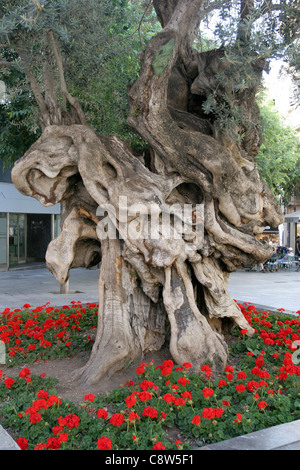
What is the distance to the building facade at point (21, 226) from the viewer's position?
18141 millimetres

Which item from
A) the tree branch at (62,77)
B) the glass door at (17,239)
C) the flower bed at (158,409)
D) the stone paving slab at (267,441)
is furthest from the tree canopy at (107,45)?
the glass door at (17,239)

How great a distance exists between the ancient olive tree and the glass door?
14.8 metres

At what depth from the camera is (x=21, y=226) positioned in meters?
20.2

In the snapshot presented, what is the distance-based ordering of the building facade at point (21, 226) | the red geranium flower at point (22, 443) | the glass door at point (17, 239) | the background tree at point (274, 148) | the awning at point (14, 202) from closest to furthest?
the red geranium flower at point (22, 443)
the background tree at point (274, 148)
the awning at point (14, 202)
the building facade at point (21, 226)
the glass door at point (17, 239)

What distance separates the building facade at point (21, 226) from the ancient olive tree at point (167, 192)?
13391 millimetres

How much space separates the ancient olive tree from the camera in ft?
15.1

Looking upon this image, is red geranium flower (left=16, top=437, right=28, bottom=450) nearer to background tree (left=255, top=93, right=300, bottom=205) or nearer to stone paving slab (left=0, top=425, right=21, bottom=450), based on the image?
stone paving slab (left=0, top=425, right=21, bottom=450)

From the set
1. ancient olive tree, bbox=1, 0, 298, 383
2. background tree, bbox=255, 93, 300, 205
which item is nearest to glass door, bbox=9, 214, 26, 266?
background tree, bbox=255, 93, 300, 205

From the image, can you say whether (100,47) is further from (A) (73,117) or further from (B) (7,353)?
(B) (7,353)

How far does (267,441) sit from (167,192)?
117 inches

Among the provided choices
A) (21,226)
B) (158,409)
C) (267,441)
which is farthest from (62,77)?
(21,226)

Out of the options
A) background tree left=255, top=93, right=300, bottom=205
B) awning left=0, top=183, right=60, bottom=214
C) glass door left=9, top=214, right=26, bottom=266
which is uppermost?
background tree left=255, top=93, right=300, bottom=205

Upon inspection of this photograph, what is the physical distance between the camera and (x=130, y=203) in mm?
4590

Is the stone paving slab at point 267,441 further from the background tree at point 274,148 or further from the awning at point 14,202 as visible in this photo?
the awning at point 14,202
